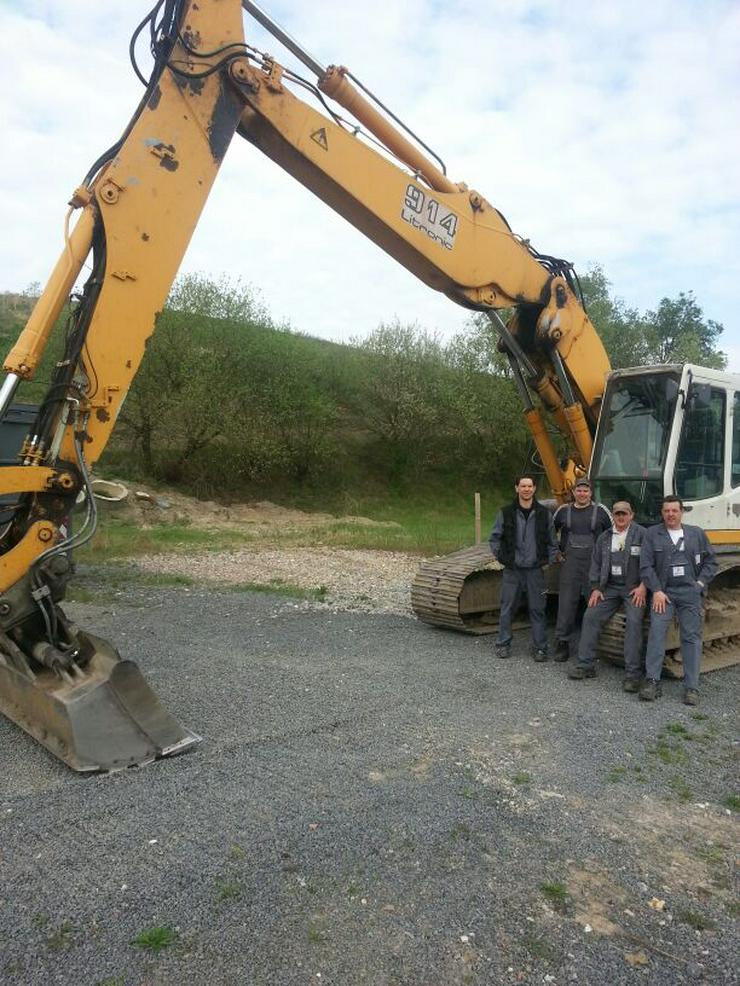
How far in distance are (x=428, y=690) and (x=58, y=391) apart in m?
3.48

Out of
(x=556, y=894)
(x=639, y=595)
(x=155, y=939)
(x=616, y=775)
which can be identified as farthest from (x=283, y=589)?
(x=155, y=939)

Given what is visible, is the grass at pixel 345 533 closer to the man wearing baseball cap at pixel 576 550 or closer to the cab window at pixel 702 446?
the man wearing baseball cap at pixel 576 550

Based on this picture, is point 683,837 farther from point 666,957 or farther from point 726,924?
point 666,957

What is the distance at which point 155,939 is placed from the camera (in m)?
2.70

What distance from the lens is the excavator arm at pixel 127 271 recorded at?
166 inches

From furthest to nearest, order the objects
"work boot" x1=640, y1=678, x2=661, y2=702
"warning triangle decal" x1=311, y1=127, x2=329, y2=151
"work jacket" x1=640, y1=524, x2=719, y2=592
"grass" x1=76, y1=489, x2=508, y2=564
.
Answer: "grass" x1=76, y1=489, x2=508, y2=564
"work jacket" x1=640, y1=524, x2=719, y2=592
"work boot" x1=640, y1=678, x2=661, y2=702
"warning triangle decal" x1=311, y1=127, x2=329, y2=151

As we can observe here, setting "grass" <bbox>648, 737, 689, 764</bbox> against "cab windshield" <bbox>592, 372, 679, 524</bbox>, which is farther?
"cab windshield" <bbox>592, 372, 679, 524</bbox>

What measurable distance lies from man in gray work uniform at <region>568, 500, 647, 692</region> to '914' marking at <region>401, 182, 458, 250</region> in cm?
281

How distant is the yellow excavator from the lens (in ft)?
13.9

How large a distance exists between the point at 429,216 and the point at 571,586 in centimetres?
365

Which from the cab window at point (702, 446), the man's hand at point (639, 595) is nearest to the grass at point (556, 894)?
the man's hand at point (639, 595)

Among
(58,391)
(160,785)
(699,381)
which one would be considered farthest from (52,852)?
(699,381)

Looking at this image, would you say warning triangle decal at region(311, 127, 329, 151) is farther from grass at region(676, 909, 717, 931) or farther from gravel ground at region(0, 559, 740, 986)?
grass at region(676, 909, 717, 931)

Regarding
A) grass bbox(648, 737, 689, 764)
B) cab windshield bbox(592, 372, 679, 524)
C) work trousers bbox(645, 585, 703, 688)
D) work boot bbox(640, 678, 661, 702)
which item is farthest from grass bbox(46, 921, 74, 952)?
cab windshield bbox(592, 372, 679, 524)
